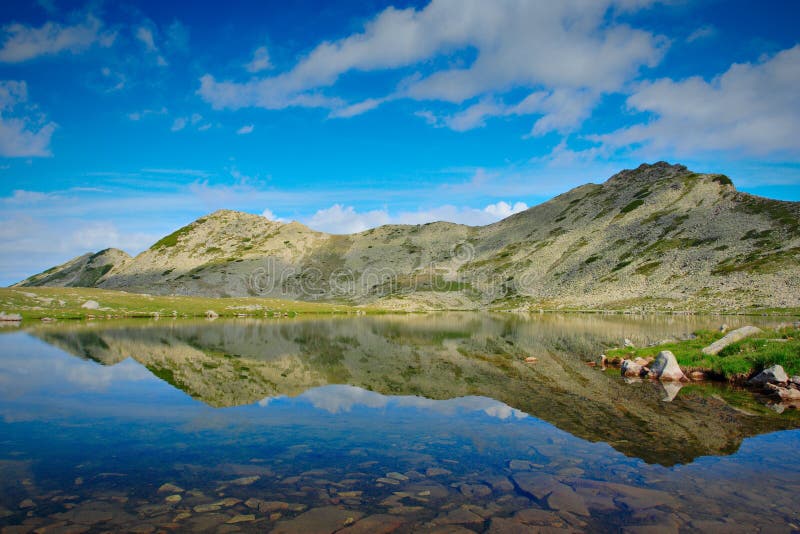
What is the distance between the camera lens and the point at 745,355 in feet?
84.1

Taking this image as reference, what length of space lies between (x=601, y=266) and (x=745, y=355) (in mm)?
122169

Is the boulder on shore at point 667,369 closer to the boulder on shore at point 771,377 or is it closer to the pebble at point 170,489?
the boulder on shore at point 771,377

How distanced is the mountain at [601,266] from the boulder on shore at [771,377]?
78187mm

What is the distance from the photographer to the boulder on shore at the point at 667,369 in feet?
83.3

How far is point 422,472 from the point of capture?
39.1ft

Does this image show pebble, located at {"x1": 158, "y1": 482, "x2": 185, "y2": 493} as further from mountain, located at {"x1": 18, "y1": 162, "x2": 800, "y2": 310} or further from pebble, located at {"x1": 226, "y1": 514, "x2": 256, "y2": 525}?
mountain, located at {"x1": 18, "y1": 162, "x2": 800, "y2": 310}

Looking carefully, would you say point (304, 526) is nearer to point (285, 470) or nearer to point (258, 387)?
point (285, 470)

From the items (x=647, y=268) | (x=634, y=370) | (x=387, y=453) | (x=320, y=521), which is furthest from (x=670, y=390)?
(x=647, y=268)

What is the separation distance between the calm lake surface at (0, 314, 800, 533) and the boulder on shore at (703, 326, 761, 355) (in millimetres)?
5751

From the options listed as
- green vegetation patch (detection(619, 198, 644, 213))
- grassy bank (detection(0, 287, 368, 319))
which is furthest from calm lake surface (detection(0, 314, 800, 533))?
green vegetation patch (detection(619, 198, 644, 213))

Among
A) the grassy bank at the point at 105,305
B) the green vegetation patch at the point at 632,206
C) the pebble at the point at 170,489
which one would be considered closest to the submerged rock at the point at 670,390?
the pebble at the point at 170,489

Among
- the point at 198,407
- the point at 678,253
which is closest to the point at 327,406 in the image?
the point at 198,407

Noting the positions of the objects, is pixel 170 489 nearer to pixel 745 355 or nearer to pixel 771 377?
pixel 771 377

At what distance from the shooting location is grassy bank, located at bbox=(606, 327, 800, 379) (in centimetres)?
2355
